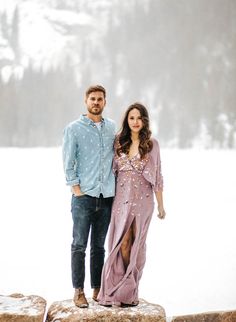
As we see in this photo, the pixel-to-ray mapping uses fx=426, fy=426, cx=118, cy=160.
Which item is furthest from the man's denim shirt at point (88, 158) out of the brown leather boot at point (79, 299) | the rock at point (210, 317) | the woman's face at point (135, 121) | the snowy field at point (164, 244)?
the snowy field at point (164, 244)

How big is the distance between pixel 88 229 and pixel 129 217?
0.26 meters

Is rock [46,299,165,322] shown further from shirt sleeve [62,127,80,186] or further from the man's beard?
the man's beard

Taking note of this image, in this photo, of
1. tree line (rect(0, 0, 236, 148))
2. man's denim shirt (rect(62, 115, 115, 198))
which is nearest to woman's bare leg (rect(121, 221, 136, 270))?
man's denim shirt (rect(62, 115, 115, 198))

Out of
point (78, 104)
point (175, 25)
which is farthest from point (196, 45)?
point (78, 104)

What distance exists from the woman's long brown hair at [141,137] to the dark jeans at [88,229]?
33cm

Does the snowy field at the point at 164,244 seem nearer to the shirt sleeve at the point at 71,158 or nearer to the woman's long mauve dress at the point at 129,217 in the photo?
the woman's long mauve dress at the point at 129,217

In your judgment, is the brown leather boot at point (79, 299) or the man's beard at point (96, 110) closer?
the man's beard at point (96, 110)

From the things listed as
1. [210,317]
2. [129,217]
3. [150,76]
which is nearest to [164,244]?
[210,317]

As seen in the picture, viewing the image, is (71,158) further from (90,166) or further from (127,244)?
(127,244)

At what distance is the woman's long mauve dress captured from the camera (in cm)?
253

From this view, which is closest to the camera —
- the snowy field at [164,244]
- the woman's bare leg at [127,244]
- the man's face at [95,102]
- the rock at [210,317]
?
the man's face at [95,102]

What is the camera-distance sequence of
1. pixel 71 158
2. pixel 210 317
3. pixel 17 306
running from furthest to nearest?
pixel 210 317, pixel 17 306, pixel 71 158

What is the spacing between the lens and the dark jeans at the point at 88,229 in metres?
2.50

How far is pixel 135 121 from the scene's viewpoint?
2.51 meters
